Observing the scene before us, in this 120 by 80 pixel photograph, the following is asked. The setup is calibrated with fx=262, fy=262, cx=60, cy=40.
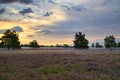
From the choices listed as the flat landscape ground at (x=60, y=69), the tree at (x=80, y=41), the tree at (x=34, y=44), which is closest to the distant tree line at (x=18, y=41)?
the tree at (x=80, y=41)

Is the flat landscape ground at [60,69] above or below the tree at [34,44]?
below

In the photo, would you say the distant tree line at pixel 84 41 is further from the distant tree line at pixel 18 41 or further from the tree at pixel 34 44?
the tree at pixel 34 44

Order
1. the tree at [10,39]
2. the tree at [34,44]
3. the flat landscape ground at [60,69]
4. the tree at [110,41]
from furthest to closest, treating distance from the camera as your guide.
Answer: the tree at [34,44] → the tree at [110,41] → the tree at [10,39] → the flat landscape ground at [60,69]

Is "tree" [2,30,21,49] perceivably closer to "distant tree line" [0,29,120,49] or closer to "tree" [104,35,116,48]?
"distant tree line" [0,29,120,49]

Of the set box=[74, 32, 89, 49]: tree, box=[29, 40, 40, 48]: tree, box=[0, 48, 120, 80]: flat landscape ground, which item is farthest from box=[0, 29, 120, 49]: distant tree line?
box=[0, 48, 120, 80]: flat landscape ground

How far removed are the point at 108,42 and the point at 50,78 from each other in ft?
383

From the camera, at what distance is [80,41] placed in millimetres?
130875

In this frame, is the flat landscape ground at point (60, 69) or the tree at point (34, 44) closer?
the flat landscape ground at point (60, 69)

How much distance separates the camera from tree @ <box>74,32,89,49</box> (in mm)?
129250

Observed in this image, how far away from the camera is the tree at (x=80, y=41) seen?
424 ft

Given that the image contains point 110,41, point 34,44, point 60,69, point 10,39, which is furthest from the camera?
point 34,44

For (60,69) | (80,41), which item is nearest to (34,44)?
(80,41)

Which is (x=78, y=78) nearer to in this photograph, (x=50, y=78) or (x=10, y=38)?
(x=50, y=78)

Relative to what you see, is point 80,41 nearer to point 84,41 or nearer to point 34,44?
point 84,41
